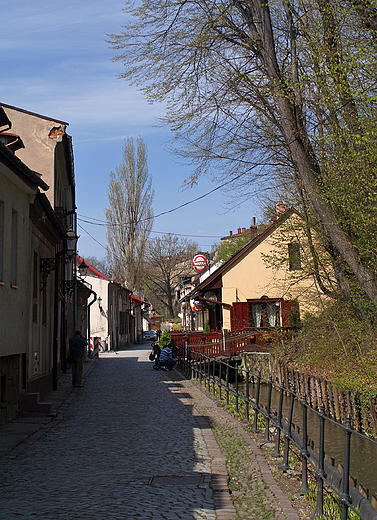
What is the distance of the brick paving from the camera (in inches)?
203

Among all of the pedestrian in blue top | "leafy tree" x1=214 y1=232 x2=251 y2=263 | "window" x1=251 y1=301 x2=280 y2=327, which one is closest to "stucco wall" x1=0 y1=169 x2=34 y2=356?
the pedestrian in blue top

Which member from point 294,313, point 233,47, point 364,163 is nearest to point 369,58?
point 364,163

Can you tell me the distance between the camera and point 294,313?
1112 inches

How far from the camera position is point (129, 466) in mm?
6820

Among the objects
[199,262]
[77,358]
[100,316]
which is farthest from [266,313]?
[77,358]

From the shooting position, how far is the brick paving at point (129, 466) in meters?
5.14

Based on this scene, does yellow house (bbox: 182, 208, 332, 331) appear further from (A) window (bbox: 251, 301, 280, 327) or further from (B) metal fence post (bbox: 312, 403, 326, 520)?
(B) metal fence post (bbox: 312, 403, 326, 520)

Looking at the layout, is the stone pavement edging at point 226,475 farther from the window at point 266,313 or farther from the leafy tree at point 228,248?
the leafy tree at point 228,248

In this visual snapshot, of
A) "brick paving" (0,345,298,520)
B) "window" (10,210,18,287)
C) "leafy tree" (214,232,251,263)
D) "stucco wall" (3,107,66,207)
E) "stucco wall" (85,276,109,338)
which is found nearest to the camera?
"brick paving" (0,345,298,520)

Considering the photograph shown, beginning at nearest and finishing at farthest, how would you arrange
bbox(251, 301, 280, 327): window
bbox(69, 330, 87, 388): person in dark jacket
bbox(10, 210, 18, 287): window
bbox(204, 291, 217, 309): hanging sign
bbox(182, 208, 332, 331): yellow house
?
1. bbox(10, 210, 18, 287): window
2. bbox(69, 330, 87, 388): person in dark jacket
3. bbox(182, 208, 332, 331): yellow house
4. bbox(251, 301, 280, 327): window
5. bbox(204, 291, 217, 309): hanging sign

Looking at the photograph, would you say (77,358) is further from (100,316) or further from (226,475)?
(100,316)

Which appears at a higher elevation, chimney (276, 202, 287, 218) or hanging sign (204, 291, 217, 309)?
chimney (276, 202, 287, 218)

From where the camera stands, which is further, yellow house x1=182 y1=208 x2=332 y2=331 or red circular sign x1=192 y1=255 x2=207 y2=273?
red circular sign x1=192 y1=255 x2=207 y2=273

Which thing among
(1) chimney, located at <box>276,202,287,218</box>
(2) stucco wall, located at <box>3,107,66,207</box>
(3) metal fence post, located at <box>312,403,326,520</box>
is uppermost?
(2) stucco wall, located at <box>3,107,66,207</box>
